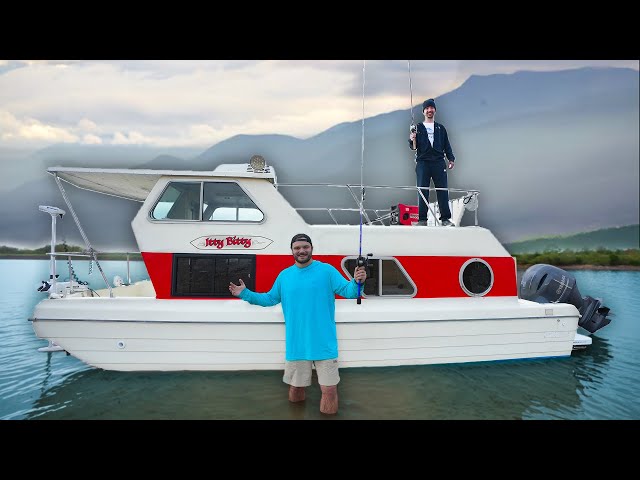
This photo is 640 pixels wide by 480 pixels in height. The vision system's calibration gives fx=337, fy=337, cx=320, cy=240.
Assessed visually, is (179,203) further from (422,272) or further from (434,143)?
(434,143)

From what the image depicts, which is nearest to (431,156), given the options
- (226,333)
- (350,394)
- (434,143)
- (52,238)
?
(434,143)

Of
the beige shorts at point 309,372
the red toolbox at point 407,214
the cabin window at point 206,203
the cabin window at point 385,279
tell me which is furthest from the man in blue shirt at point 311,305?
the red toolbox at point 407,214

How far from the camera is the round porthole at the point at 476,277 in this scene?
518 centimetres

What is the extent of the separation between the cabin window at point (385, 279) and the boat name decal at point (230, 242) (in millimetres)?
1236

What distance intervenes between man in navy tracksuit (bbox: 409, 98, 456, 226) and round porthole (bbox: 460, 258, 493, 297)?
861mm

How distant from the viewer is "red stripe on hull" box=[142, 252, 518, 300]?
181 inches

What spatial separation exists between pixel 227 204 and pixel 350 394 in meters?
3.07

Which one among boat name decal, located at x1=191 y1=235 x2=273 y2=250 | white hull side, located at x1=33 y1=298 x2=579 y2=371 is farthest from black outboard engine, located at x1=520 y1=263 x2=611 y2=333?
boat name decal, located at x1=191 y1=235 x2=273 y2=250

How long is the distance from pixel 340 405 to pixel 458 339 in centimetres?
200

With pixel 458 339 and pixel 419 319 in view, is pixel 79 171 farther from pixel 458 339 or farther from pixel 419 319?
pixel 458 339

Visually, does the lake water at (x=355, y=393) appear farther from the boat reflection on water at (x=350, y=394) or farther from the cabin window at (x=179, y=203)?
the cabin window at (x=179, y=203)

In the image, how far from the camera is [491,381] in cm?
463

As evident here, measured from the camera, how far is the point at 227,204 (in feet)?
16.0

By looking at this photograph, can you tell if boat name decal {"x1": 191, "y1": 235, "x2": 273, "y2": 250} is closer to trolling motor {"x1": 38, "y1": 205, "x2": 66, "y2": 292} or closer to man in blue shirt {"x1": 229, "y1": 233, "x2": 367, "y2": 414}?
man in blue shirt {"x1": 229, "y1": 233, "x2": 367, "y2": 414}
